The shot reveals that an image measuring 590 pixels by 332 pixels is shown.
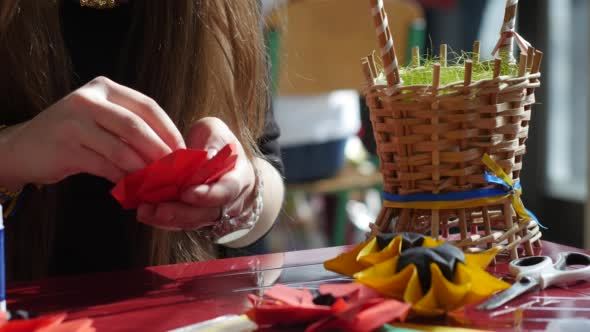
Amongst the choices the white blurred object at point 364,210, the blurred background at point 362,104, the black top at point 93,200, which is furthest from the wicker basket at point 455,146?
the white blurred object at point 364,210

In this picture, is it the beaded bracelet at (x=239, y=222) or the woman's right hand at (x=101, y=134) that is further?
the beaded bracelet at (x=239, y=222)

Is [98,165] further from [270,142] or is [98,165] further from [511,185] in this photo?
[270,142]

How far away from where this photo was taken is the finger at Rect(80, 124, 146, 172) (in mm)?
636

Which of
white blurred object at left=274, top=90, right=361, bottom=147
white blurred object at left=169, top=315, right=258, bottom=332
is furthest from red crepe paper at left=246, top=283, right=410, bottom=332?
white blurred object at left=274, top=90, right=361, bottom=147

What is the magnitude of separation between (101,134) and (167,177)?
0.08 metres

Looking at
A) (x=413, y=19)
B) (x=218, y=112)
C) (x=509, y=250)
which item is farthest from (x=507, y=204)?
(x=413, y=19)

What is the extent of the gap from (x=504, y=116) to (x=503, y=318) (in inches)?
8.1

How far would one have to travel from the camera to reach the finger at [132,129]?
2.06 feet

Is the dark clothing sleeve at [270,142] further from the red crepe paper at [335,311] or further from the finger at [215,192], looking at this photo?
the red crepe paper at [335,311]

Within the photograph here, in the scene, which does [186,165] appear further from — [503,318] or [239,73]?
[239,73]

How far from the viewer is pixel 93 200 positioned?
103 centimetres

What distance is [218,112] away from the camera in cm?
97

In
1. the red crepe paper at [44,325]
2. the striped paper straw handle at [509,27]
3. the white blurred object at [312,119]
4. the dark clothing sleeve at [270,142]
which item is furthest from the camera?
the white blurred object at [312,119]

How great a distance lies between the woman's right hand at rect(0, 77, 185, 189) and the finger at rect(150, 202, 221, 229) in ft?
0.14
